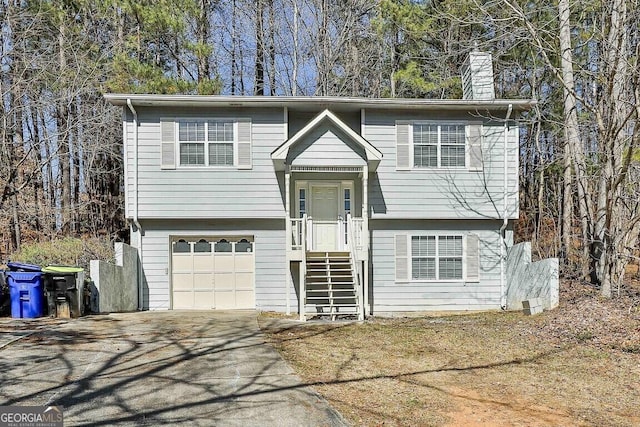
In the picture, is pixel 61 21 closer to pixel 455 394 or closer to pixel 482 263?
pixel 482 263

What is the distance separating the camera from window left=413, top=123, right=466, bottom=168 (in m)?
14.2

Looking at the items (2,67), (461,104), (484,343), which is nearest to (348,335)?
Answer: (484,343)

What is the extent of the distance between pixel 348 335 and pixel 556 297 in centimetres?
533

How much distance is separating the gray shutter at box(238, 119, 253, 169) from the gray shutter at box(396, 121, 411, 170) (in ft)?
12.8

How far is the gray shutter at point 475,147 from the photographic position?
14266 mm

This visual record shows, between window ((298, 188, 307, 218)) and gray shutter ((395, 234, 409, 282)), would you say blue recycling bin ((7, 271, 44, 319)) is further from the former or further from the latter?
gray shutter ((395, 234, 409, 282))

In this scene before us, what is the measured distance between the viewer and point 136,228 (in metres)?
13.7

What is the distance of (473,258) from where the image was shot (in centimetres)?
1434

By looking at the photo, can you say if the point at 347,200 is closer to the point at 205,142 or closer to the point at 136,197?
the point at 205,142

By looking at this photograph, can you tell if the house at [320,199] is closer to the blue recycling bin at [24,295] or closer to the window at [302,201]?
the window at [302,201]

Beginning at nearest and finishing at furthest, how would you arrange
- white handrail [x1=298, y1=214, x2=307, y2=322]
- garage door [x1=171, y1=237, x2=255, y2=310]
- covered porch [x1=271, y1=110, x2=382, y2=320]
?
white handrail [x1=298, y1=214, x2=307, y2=322]
covered porch [x1=271, y1=110, x2=382, y2=320]
garage door [x1=171, y1=237, x2=255, y2=310]

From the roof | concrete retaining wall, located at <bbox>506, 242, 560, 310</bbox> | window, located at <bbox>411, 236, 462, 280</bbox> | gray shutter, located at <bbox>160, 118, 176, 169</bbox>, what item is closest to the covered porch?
the roof

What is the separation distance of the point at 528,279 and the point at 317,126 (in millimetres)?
6541

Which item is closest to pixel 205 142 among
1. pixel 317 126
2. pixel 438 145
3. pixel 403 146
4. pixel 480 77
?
pixel 317 126
